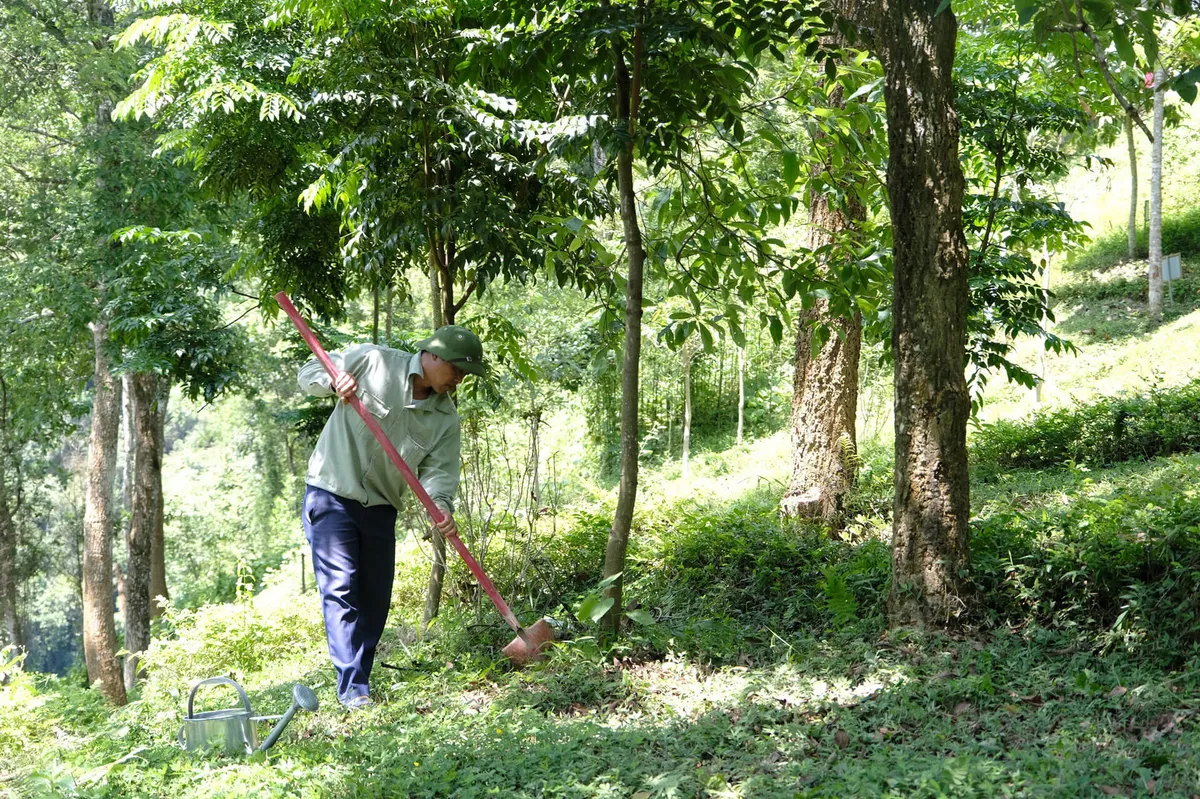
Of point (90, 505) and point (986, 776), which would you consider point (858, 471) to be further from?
point (90, 505)

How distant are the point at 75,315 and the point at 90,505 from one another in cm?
272

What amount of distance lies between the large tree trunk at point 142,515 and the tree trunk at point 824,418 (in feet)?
30.0

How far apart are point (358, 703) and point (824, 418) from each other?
13.3 ft

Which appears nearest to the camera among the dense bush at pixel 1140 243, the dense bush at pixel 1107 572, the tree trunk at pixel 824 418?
the dense bush at pixel 1107 572

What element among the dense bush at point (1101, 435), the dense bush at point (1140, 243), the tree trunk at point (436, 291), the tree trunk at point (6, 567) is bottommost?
the tree trunk at point (6, 567)

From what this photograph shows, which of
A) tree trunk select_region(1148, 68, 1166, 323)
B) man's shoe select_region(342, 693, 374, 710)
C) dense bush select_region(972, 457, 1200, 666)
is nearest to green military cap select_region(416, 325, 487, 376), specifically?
man's shoe select_region(342, 693, 374, 710)

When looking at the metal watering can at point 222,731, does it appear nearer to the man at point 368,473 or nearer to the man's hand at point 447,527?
the man at point 368,473

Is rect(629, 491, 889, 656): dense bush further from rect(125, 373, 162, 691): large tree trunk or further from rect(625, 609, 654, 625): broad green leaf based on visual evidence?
rect(125, 373, 162, 691): large tree trunk

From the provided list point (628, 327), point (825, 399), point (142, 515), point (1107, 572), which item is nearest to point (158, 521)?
point (142, 515)

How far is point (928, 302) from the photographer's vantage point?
14.4ft

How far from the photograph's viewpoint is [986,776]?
9.54 feet

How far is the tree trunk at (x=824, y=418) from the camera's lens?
277 inches

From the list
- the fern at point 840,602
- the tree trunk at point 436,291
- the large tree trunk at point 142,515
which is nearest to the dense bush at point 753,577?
the fern at point 840,602

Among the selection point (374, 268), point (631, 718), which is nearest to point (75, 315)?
point (374, 268)
